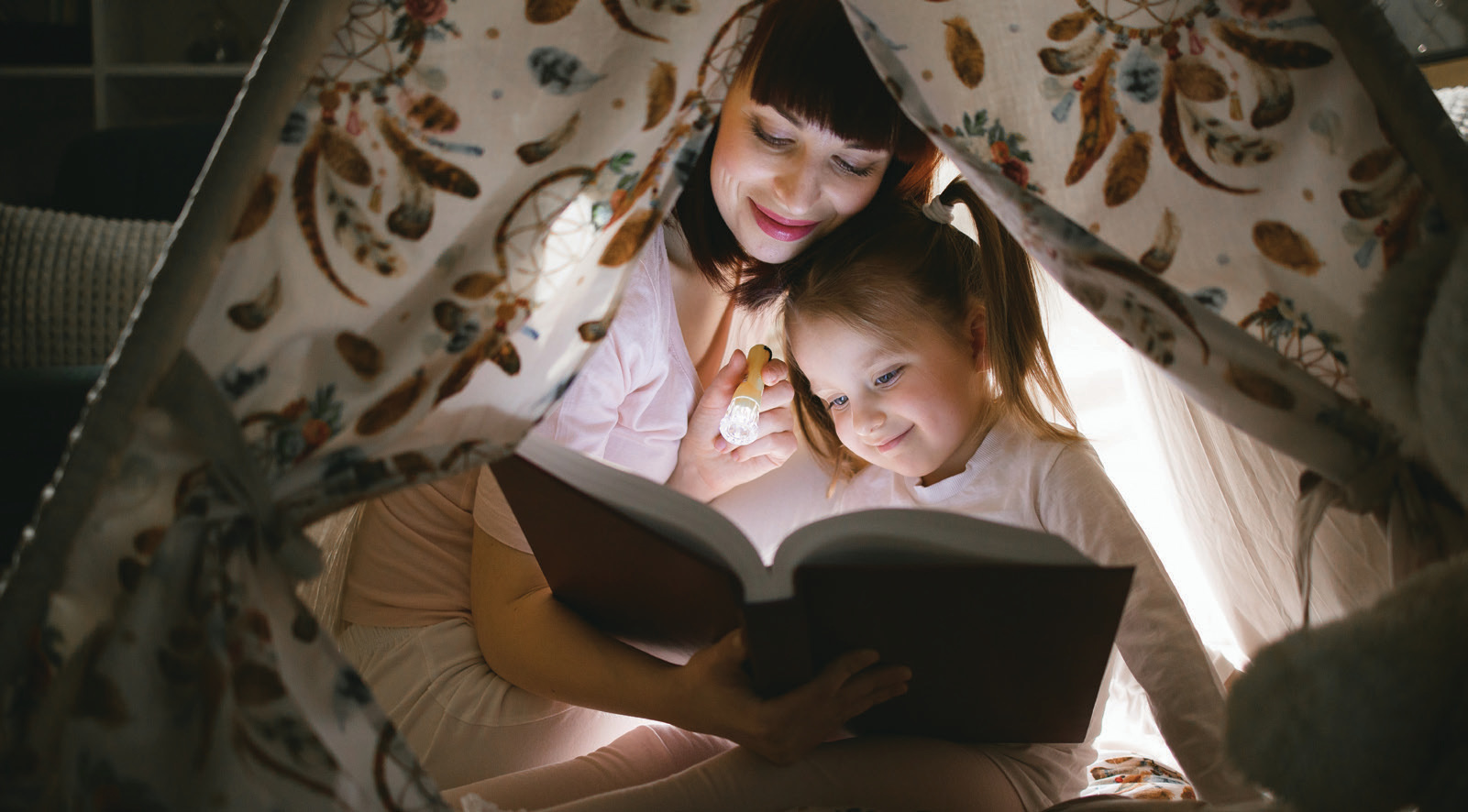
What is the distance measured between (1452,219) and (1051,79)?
0.28 metres

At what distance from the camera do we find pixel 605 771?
0.85 metres

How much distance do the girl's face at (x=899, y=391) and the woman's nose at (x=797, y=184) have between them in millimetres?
155

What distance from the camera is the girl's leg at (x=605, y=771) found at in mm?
779

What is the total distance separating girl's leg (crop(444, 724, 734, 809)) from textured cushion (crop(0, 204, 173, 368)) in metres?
0.79

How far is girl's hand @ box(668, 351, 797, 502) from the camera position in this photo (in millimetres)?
1211

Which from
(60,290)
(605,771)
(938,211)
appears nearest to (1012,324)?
(938,211)

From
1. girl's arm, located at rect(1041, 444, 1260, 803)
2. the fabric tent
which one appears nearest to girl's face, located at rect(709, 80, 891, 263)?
the fabric tent

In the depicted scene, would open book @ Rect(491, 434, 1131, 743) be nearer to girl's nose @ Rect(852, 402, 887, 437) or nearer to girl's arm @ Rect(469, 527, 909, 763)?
girl's arm @ Rect(469, 527, 909, 763)

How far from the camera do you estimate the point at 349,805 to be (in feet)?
1.73

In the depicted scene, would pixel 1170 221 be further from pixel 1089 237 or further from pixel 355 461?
pixel 355 461

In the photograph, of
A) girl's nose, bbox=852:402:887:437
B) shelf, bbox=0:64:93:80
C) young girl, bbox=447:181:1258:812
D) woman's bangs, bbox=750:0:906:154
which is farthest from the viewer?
shelf, bbox=0:64:93:80

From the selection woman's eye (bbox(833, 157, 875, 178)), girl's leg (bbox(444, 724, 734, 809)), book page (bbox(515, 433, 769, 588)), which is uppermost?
woman's eye (bbox(833, 157, 875, 178))

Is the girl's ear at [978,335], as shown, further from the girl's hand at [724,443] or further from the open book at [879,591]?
the open book at [879,591]

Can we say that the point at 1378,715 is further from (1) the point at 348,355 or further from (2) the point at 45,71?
(2) the point at 45,71
